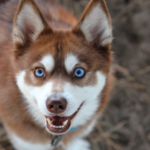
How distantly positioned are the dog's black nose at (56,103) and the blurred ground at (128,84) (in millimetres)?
1597

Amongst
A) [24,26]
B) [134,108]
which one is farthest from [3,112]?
[134,108]

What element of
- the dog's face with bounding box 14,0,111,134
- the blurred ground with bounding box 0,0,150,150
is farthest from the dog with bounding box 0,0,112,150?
the blurred ground with bounding box 0,0,150,150

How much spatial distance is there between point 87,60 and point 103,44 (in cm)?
23

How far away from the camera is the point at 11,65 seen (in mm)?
1842

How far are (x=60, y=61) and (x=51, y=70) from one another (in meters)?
0.10

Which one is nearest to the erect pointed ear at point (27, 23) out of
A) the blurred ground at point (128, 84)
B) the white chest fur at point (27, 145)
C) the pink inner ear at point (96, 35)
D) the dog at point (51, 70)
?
the dog at point (51, 70)

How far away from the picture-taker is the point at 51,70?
1566 millimetres

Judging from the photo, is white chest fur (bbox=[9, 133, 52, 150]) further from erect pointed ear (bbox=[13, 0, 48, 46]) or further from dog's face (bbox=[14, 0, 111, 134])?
erect pointed ear (bbox=[13, 0, 48, 46])

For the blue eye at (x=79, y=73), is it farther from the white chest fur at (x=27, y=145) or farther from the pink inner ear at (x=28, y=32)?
the white chest fur at (x=27, y=145)

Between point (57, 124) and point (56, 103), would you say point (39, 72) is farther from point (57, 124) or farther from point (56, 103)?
point (57, 124)

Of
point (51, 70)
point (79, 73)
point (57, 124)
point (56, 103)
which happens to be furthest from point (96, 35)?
point (57, 124)

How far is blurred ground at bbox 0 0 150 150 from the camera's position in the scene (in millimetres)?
2996

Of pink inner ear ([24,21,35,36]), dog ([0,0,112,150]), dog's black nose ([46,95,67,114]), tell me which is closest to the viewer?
dog's black nose ([46,95,67,114])

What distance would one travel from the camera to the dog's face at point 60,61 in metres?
1.50
